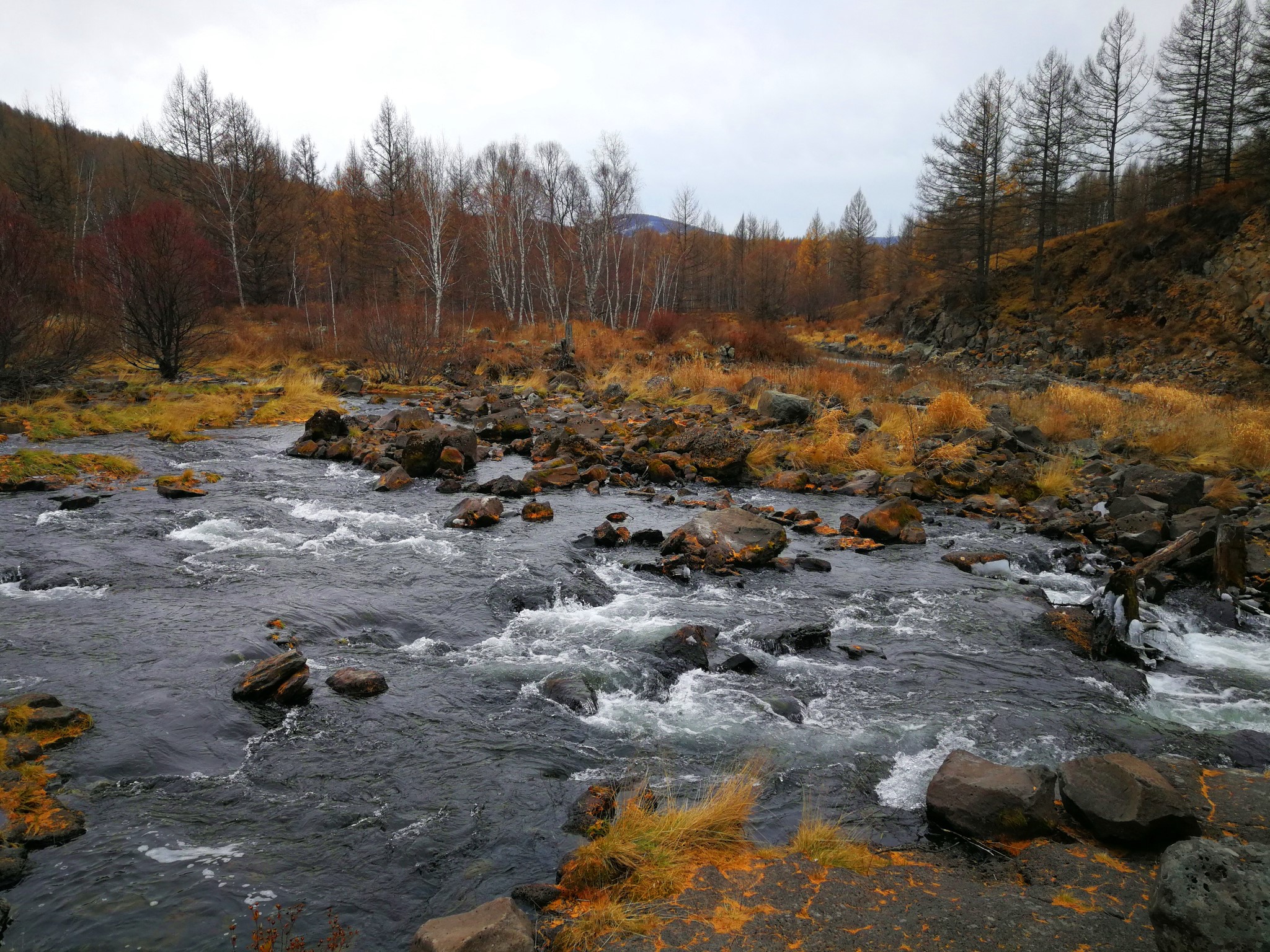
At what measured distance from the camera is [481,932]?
293cm

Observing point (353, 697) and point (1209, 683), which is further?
point (1209, 683)

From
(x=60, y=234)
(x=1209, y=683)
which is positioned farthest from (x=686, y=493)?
(x=60, y=234)

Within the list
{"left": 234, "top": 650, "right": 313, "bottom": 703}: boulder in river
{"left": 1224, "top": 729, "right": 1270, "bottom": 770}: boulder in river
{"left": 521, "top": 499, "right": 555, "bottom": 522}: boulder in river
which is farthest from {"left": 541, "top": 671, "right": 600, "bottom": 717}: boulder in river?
{"left": 521, "top": 499, "right": 555, "bottom": 522}: boulder in river

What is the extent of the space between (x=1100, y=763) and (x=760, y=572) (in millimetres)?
4773

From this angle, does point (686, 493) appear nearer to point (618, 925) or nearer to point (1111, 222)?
point (618, 925)

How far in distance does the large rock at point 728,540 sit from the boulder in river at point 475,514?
8.52 ft

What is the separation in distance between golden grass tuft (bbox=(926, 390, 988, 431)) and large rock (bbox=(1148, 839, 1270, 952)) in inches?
524

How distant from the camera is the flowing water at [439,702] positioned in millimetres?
3617

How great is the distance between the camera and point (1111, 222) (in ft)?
128

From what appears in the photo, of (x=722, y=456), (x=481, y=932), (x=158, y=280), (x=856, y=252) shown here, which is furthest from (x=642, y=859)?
(x=856, y=252)

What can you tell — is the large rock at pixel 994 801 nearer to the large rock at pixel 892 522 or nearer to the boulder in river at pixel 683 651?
the boulder in river at pixel 683 651

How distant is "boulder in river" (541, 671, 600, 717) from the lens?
17.7 feet

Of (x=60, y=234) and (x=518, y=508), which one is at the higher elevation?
(x=60, y=234)

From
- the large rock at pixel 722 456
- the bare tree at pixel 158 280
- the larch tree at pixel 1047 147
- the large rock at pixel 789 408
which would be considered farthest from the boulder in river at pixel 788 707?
the larch tree at pixel 1047 147
